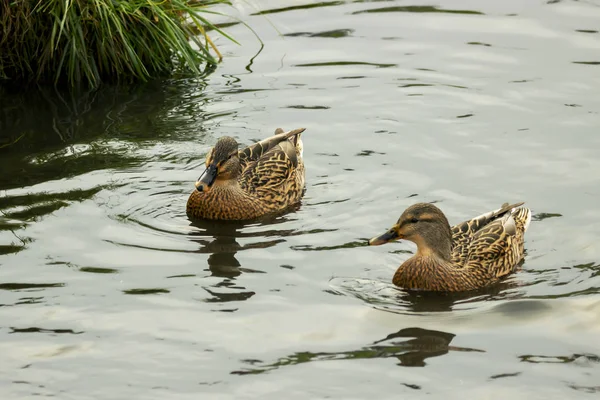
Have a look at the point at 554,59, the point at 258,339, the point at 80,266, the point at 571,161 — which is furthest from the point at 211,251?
the point at 554,59

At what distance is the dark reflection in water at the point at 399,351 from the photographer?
24.6 ft

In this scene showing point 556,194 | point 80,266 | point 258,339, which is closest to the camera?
point 258,339

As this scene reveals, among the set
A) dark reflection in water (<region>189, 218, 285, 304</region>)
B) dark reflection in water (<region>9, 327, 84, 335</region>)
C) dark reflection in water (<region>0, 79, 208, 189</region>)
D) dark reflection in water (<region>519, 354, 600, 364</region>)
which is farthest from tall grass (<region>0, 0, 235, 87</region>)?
dark reflection in water (<region>519, 354, 600, 364</region>)

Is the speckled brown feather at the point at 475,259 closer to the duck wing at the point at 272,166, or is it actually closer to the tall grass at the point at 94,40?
the duck wing at the point at 272,166

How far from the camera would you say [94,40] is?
13320 mm

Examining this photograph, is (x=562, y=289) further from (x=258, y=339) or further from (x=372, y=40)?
(x=372, y=40)

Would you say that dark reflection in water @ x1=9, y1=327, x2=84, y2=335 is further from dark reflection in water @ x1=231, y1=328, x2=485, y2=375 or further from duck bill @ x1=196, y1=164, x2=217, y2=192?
duck bill @ x1=196, y1=164, x2=217, y2=192

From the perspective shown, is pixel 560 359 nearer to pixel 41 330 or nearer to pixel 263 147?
pixel 41 330

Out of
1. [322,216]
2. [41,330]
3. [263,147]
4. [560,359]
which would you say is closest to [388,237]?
[322,216]

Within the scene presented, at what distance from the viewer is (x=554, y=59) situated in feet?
45.3

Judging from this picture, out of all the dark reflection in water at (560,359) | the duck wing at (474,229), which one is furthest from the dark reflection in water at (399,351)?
the duck wing at (474,229)

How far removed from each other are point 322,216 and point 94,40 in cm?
454

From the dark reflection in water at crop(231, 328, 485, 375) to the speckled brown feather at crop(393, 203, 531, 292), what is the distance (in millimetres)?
902

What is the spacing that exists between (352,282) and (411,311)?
599 mm
